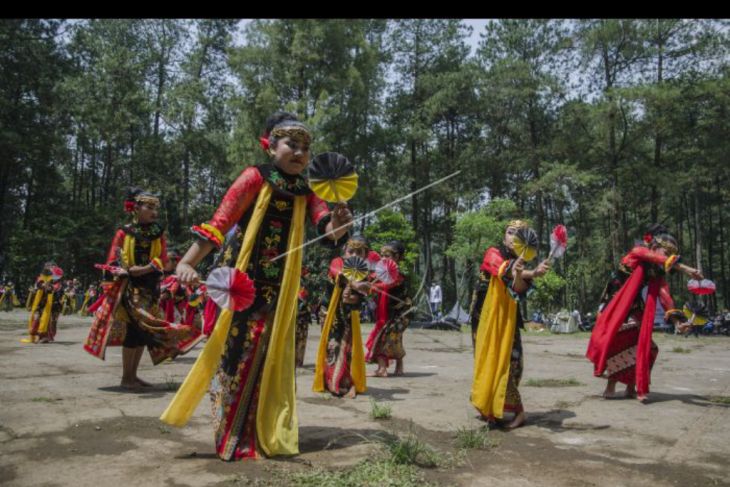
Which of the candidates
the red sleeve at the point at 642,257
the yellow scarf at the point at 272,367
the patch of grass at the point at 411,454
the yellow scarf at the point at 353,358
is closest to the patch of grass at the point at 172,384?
the yellow scarf at the point at 353,358

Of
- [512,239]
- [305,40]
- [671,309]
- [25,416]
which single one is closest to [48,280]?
[25,416]

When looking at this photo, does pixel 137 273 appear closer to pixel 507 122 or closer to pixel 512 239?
pixel 512 239

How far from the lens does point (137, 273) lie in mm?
6289

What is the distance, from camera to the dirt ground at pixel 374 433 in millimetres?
3291

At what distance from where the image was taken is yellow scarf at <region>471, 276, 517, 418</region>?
15.4 feet

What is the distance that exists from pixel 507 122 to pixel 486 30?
5654 mm

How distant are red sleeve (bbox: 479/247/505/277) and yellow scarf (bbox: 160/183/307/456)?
1816 millimetres

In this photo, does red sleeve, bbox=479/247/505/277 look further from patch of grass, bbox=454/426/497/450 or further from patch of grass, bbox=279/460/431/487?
patch of grass, bbox=279/460/431/487

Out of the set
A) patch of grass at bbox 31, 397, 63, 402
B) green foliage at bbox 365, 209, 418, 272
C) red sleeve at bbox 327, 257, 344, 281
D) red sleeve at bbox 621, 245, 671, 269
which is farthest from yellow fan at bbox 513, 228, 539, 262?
green foliage at bbox 365, 209, 418, 272

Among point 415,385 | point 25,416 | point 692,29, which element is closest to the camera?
point 25,416

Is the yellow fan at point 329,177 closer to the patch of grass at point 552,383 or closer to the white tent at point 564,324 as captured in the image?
the patch of grass at point 552,383

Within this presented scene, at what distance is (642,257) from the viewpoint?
6516 mm

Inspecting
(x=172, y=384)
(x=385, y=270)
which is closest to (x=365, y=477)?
(x=172, y=384)

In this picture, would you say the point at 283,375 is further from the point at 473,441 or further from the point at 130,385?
the point at 130,385
